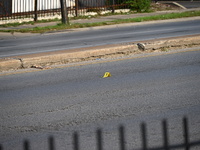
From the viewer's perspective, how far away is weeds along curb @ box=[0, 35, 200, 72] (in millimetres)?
9586

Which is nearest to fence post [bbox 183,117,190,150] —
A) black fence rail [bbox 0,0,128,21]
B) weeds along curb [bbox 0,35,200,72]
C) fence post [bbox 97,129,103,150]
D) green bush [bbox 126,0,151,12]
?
fence post [bbox 97,129,103,150]

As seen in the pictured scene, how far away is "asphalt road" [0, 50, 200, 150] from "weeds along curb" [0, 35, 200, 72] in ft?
2.16

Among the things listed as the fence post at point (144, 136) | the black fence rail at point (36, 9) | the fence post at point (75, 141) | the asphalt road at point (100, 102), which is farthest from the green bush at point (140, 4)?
the fence post at point (75, 141)

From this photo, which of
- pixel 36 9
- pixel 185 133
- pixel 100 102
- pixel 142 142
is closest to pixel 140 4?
pixel 36 9

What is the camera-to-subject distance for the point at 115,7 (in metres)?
27.8

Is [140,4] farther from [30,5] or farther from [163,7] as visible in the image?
[30,5]

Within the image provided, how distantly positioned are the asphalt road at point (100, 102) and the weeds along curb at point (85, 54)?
2.16ft

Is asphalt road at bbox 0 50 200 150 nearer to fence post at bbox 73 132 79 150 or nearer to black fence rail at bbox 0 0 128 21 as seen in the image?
fence post at bbox 73 132 79 150

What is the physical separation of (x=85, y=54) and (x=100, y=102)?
3.77 m

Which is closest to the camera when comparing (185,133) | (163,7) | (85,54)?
(185,133)

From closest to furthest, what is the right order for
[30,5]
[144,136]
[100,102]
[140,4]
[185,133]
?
[144,136] → [185,133] → [100,102] → [30,5] → [140,4]

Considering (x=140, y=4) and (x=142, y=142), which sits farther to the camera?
(x=140, y=4)

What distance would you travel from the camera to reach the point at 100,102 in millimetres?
6543

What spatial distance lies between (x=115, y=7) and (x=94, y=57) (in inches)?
705
